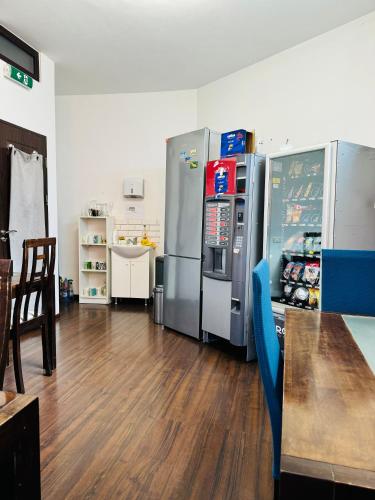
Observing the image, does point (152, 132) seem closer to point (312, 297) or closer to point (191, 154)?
point (191, 154)

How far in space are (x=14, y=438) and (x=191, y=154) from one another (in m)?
3.35

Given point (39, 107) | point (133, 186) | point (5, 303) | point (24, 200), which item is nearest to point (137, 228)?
point (133, 186)

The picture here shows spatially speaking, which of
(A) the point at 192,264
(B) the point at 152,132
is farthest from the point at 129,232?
(A) the point at 192,264

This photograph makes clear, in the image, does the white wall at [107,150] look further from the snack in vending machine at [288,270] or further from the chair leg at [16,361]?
the chair leg at [16,361]

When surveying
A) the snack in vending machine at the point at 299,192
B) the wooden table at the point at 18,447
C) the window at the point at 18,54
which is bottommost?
the wooden table at the point at 18,447

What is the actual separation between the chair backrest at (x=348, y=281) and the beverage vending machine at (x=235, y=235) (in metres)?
1.26

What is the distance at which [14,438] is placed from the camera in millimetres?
669

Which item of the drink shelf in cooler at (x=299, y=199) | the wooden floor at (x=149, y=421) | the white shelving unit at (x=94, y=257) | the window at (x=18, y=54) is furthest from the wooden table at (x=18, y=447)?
the white shelving unit at (x=94, y=257)

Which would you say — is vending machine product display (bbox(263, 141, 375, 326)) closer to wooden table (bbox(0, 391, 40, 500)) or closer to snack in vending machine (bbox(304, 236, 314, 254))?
snack in vending machine (bbox(304, 236, 314, 254))

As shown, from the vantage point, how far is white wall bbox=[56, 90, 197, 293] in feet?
17.3

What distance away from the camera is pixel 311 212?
3.12 metres

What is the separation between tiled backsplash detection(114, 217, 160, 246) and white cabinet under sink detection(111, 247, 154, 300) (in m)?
0.37

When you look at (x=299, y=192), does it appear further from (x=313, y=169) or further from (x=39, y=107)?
(x=39, y=107)

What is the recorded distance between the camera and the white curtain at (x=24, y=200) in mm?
3702
